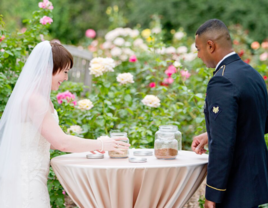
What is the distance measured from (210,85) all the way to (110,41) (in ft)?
15.0

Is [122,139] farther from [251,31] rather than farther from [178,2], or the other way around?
[178,2]

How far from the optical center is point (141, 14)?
13000 millimetres

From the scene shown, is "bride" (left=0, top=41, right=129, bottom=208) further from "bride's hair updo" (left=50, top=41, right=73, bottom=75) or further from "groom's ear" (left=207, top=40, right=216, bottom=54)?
"groom's ear" (left=207, top=40, right=216, bottom=54)

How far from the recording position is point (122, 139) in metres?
2.57

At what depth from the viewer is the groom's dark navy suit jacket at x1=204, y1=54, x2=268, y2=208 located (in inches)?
79.7

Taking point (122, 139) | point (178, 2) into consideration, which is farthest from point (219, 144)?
point (178, 2)

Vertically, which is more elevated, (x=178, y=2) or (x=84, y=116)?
(x=178, y=2)

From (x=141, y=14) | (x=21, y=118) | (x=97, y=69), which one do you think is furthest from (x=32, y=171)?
(x=141, y=14)

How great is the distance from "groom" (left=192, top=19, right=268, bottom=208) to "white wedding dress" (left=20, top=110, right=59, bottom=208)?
3.51 feet

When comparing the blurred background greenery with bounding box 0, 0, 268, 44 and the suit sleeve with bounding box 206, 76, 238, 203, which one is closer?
the suit sleeve with bounding box 206, 76, 238, 203

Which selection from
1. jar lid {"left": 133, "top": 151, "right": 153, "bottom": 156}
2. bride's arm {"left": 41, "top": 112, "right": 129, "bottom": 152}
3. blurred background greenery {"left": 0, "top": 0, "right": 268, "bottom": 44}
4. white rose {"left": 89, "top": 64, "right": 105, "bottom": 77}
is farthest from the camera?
blurred background greenery {"left": 0, "top": 0, "right": 268, "bottom": 44}

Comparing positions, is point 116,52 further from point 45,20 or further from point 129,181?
point 129,181

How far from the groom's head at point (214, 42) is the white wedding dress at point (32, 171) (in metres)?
1.19

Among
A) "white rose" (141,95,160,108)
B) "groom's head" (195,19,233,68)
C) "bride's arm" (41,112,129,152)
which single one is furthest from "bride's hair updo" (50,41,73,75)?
"white rose" (141,95,160,108)
